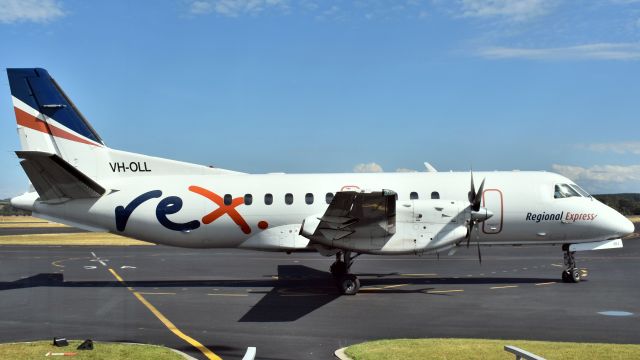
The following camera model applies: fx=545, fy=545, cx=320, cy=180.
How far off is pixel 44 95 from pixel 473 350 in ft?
59.5

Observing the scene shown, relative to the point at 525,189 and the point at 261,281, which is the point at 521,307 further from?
the point at 261,281

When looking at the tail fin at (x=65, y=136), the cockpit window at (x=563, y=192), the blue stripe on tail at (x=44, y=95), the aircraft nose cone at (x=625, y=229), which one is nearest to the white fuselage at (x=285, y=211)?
the aircraft nose cone at (x=625, y=229)

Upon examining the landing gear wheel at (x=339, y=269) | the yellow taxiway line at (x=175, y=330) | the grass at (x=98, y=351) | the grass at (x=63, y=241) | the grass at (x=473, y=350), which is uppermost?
the landing gear wheel at (x=339, y=269)

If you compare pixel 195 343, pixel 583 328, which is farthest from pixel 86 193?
pixel 583 328

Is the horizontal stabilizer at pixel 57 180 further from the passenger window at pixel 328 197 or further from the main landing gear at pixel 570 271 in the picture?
the main landing gear at pixel 570 271

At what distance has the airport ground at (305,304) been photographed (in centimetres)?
1227

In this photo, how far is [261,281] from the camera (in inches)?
845

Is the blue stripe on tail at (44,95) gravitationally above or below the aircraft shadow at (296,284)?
above

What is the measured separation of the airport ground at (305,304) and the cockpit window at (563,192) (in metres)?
3.23

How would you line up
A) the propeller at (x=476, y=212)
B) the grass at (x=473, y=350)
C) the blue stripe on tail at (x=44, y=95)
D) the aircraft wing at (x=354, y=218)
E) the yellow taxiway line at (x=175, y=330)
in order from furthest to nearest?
the blue stripe on tail at (x=44, y=95) < the propeller at (x=476, y=212) < the aircraft wing at (x=354, y=218) < the yellow taxiway line at (x=175, y=330) < the grass at (x=473, y=350)

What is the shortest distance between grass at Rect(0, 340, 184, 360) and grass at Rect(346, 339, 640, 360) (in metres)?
3.69

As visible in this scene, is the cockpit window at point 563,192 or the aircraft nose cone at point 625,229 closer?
the aircraft nose cone at point 625,229

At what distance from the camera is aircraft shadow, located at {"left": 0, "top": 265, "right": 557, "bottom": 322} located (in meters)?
16.9

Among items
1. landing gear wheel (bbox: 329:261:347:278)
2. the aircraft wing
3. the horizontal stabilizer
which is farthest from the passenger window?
the horizontal stabilizer
